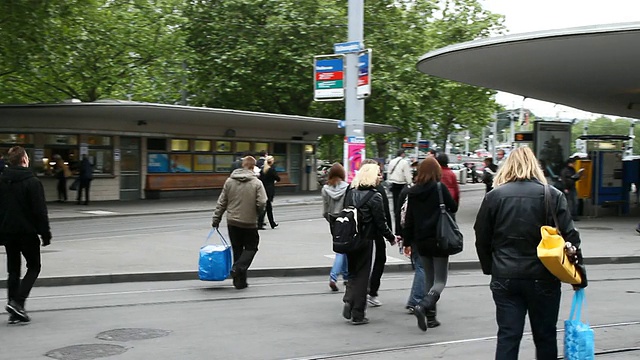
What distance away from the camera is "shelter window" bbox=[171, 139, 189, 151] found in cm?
3117

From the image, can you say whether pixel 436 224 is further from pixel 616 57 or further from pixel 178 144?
pixel 178 144

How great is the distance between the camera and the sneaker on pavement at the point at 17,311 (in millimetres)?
8148

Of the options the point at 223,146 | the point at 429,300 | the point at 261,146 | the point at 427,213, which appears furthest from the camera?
the point at 261,146

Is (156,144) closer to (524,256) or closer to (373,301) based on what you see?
(373,301)

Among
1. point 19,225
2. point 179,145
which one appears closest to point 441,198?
point 19,225

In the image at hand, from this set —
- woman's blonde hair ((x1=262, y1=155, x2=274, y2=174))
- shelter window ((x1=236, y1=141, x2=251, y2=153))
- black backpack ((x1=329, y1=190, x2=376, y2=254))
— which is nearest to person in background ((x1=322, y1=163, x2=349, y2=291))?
black backpack ((x1=329, y1=190, x2=376, y2=254))

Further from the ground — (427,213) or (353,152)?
(353,152)

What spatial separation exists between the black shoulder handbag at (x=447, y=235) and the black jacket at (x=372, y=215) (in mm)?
743

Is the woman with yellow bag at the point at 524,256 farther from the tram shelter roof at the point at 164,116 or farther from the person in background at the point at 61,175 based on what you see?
the person in background at the point at 61,175

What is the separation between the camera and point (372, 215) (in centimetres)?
849

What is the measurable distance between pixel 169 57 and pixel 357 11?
22.1 meters

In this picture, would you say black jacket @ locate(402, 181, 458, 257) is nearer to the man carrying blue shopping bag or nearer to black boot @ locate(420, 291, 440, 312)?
black boot @ locate(420, 291, 440, 312)

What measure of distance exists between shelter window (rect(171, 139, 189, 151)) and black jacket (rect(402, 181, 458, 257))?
2393 centimetres

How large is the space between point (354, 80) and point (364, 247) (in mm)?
6300
